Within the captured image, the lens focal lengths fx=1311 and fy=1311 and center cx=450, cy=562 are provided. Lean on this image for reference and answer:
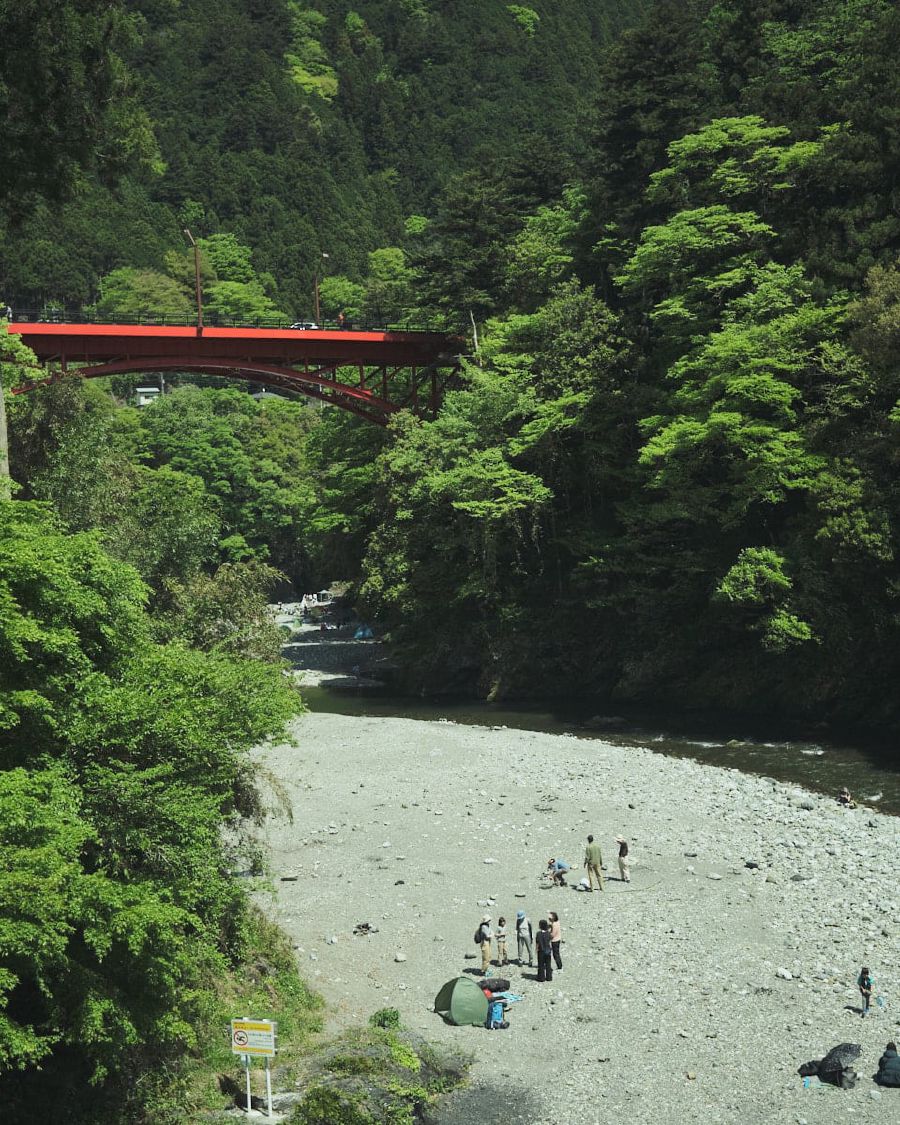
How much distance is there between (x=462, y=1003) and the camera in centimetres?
1847

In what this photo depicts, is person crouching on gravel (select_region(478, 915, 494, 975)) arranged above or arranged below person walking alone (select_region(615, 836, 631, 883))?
below

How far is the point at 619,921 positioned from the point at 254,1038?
8.25m

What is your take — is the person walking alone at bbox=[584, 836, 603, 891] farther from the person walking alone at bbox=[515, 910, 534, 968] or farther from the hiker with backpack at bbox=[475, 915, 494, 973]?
the hiker with backpack at bbox=[475, 915, 494, 973]

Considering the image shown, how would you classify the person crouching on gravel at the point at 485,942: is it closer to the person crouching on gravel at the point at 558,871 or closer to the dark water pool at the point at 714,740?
the person crouching on gravel at the point at 558,871

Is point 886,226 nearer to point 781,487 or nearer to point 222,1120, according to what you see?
point 781,487

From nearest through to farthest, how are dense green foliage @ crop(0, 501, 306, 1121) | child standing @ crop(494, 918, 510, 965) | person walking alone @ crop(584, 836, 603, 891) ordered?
dense green foliage @ crop(0, 501, 306, 1121) → child standing @ crop(494, 918, 510, 965) → person walking alone @ crop(584, 836, 603, 891)

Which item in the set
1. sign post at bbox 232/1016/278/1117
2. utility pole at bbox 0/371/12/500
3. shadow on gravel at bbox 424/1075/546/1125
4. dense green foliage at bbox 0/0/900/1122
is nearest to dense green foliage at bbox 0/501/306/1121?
dense green foliage at bbox 0/0/900/1122

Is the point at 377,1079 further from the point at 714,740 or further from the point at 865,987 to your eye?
the point at 714,740

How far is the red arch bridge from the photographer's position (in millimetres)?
49812

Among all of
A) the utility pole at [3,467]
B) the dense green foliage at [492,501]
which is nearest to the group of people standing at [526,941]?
the dense green foliage at [492,501]

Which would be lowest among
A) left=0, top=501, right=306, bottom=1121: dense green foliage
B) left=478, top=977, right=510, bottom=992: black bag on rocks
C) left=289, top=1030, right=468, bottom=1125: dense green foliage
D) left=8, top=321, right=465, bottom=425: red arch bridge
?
left=289, top=1030, right=468, bottom=1125: dense green foliage

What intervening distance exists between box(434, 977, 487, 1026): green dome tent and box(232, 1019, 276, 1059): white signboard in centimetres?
390

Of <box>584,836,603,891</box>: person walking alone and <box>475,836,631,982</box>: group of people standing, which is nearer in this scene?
<box>475,836,631,982</box>: group of people standing

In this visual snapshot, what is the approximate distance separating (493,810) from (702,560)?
46.0ft
